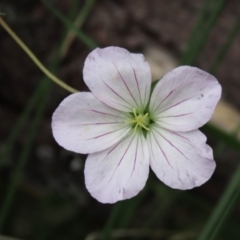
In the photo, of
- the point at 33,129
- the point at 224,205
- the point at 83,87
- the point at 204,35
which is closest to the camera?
the point at 224,205

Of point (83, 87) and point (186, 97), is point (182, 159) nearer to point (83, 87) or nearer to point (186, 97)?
point (186, 97)

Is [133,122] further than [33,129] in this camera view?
No

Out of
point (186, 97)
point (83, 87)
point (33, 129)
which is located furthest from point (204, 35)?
point (83, 87)

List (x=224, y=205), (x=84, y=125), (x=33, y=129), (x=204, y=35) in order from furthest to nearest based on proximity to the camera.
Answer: (x=33, y=129)
(x=204, y=35)
(x=84, y=125)
(x=224, y=205)

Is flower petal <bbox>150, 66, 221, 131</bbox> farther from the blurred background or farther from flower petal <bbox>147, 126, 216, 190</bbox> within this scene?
the blurred background

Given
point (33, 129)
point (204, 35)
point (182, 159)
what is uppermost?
point (204, 35)
